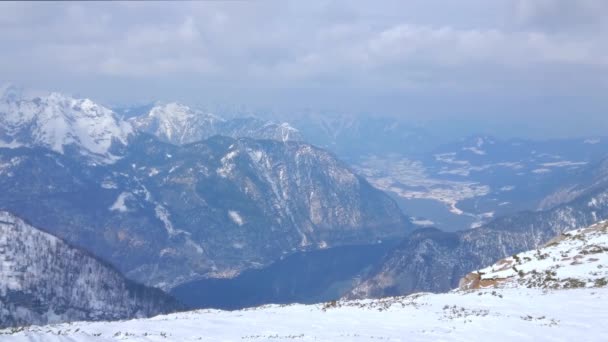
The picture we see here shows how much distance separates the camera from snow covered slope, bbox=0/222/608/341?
42.0 meters

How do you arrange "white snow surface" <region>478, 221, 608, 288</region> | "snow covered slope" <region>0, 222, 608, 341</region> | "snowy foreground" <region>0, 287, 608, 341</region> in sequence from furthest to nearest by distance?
"white snow surface" <region>478, 221, 608, 288</region>
"snow covered slope" <region>0, 222, 608, 341</region>
"snowy foreground" <region>0, 287, 608, 341</region>

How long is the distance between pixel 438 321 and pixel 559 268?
29.8 metres

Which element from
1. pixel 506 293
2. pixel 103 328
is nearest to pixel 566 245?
pixel 506 293

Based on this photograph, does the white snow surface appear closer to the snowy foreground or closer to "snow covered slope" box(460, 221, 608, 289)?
"snow covered slope" box(460, 221, 608, 289)

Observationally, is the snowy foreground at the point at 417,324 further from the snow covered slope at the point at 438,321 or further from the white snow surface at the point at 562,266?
the white snow surface at the point at 562,266

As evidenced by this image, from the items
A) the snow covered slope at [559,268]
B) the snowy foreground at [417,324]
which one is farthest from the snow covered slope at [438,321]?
the snow covered slope at [559,268]

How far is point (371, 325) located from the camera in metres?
49.7

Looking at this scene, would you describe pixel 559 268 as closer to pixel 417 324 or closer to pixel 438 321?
pixel 438 321

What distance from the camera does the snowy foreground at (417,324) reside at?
1639 inches

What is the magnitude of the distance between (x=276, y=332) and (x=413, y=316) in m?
14.1

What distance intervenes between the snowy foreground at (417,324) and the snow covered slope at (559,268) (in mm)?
4223

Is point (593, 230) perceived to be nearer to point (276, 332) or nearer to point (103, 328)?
point (276, 332)

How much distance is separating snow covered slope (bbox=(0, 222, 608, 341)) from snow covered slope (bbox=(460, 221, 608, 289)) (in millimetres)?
233

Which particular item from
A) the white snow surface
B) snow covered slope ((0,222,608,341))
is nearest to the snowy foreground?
snow covered slope ((0,222,608,341))
